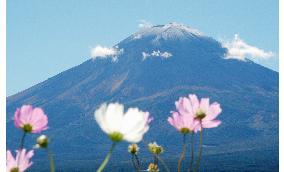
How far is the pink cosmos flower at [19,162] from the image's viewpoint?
1.24 meters

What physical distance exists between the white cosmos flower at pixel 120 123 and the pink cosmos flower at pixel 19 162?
297mm

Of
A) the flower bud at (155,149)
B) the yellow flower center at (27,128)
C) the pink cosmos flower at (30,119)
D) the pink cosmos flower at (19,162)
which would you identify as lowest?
the pink cosmos flower at (19,162)

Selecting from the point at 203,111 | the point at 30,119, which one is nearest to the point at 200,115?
the point at 203,111

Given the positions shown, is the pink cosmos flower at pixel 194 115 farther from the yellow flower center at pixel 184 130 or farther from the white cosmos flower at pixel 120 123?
the white cosmos flower at pixel 120 123

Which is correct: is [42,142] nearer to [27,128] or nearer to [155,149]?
[27,128]

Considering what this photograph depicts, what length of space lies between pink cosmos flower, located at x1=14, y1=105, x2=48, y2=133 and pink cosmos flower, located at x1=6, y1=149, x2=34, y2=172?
0.30 feet

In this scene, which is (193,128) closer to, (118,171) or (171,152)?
(118,171)

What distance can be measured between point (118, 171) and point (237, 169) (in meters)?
24.7

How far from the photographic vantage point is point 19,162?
51.1 inches

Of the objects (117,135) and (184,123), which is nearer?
(117,135)

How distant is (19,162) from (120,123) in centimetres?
36

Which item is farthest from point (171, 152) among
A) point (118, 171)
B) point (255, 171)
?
point (255, 171)

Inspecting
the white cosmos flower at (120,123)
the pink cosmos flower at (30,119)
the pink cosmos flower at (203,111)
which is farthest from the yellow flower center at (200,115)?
the pink cosmos flower at (30,119)

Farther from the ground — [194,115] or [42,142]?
→ [194,115]
